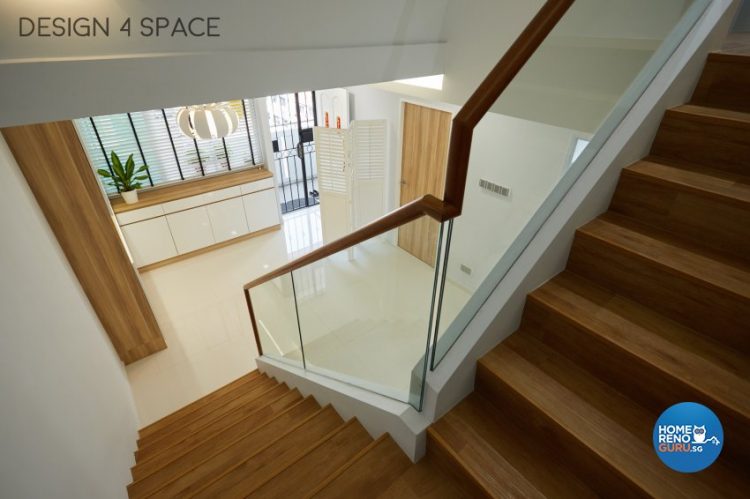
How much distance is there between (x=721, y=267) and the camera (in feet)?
4.24

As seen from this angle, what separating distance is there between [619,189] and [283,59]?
2.13m

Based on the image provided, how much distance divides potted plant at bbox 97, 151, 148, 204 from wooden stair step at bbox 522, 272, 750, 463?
17.2ft

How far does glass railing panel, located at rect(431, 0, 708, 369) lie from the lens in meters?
1.23

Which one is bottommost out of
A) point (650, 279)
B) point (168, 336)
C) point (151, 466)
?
point (168, 336)

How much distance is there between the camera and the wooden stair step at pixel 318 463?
1.58m

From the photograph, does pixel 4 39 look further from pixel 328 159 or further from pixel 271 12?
pixel 328 159

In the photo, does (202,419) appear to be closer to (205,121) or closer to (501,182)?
(501,182)

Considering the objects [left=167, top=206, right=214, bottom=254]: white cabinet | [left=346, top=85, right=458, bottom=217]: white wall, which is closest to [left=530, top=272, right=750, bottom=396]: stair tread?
[left=346, top=85, right=458, bottom=217]: white wall

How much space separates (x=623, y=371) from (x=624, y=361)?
4cm

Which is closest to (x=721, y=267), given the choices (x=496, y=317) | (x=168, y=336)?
(x=496, y=317)

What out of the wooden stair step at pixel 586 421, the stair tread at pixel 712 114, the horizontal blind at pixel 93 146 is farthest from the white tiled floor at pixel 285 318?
the horizontal blind at pixel 93 146

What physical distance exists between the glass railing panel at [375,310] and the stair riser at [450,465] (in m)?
0.15

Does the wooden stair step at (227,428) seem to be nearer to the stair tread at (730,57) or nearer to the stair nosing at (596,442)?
the stair nosing at (596,442)

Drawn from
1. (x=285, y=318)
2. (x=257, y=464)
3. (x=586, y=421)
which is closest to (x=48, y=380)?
(x=257, y=464)
